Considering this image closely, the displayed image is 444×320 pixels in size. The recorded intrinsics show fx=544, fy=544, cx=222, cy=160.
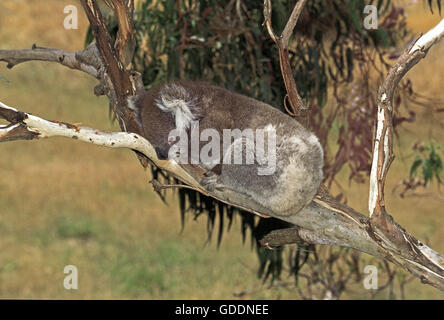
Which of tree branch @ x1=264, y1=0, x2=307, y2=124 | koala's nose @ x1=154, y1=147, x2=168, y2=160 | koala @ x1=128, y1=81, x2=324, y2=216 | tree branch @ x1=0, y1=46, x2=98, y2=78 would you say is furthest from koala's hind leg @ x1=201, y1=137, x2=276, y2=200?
tree branch @ x1=0, y1=46, x2=98, y2=78

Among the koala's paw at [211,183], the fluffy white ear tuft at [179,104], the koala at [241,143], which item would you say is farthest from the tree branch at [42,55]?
the koala's paw at [211,183]

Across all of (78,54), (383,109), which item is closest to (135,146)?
(78,54)

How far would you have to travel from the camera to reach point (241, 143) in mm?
2020

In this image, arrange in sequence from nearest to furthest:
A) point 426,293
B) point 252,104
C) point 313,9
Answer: point 252,104
point 313,9
point 426,293

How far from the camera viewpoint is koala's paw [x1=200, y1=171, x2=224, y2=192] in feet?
6.66

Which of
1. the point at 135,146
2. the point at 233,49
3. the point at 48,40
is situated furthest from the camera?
the point at 48,40

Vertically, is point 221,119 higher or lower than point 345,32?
lower

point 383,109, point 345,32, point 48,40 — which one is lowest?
Answer: point 383,109

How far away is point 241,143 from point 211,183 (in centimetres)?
19

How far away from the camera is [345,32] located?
386 cm

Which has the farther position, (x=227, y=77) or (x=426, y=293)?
(x=426, y=293)

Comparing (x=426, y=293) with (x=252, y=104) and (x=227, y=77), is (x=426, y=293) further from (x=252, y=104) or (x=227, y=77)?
(x=252, y=104)

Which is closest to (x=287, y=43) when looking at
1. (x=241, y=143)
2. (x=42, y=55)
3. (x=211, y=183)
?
(x=241, y=143)

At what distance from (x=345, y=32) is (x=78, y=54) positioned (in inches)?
84.4
